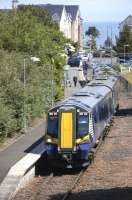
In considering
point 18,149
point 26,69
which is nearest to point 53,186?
point 18,149

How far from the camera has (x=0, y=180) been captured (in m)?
19.6

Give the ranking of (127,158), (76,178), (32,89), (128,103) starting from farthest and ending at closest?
(128,103) < (32,89) < (127,158) < (76,178)

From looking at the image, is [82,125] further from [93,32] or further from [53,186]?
[93,32]

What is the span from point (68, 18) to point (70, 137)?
10138cm

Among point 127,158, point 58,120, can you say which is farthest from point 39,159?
point 127,158

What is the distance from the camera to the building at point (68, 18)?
110m

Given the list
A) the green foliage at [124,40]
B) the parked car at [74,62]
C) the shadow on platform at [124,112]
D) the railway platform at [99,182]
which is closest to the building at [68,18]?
the green foliage at [124,40]

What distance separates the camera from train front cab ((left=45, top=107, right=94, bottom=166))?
22.4m

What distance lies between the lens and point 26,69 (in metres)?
34.3

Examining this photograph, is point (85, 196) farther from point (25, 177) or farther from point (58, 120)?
point (58, 120)

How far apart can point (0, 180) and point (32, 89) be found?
13.3 meters

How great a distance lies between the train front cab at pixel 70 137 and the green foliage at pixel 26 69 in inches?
161

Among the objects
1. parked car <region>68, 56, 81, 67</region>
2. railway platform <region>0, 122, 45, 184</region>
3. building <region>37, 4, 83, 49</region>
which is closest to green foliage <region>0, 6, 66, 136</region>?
railway platform <region>0, 122, 45, 184</region>

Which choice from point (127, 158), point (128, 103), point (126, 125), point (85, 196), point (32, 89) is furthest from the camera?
point (128, 103)
